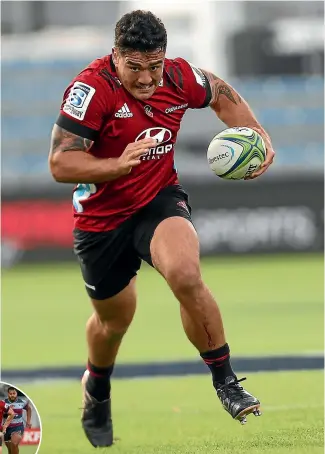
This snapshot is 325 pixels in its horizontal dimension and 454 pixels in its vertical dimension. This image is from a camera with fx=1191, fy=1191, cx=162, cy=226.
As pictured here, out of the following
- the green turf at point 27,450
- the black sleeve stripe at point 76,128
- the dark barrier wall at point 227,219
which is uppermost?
the black sleeve stripe at point 76,128

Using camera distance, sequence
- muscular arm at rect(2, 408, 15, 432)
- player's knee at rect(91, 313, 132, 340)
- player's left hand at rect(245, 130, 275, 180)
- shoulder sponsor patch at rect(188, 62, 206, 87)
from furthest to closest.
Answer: player's knee at rect(91, 313, 132, 340) → shoulder sponsor patch at rect(188, 62, 206, 87) → player's left hand at rect(245, 130, 275, 180) → muscular arm at rect(2, 408, 15, 432)

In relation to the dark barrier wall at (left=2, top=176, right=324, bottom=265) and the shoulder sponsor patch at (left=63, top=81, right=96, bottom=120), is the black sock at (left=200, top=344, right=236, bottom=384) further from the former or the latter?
the dark barrier wall at (left=2, top=176, right=324, bottom=265)

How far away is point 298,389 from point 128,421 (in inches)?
57.8

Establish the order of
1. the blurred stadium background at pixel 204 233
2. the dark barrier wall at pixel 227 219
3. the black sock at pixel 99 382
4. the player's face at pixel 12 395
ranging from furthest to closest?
1. the dark barrier wall at pixel 227 219
2. the blurred stadium background at pixel 204 233
3. the black sock at pixel 99 382
4. the player's face at pixel 12 395

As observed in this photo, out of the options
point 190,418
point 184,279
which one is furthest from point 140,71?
point 190,418

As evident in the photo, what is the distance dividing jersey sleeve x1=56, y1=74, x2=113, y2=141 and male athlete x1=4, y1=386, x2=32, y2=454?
4.98 ft

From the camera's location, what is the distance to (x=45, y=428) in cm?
814

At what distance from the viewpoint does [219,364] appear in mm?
A: 6734

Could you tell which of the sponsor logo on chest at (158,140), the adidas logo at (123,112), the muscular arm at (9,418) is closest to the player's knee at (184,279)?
the sponsor logo on chest at (158,140)

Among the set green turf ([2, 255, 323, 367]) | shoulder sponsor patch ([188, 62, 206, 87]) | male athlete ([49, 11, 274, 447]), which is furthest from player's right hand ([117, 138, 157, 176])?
green turf ([2, 255, 323, 367])

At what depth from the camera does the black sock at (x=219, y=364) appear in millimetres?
6723

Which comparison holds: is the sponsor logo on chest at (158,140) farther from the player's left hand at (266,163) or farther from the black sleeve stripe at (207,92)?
the player's left hand at (266,163)

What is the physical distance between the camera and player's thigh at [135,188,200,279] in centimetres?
659

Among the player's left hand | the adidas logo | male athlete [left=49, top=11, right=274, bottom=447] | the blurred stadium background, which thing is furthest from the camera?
the blurred stadium background
